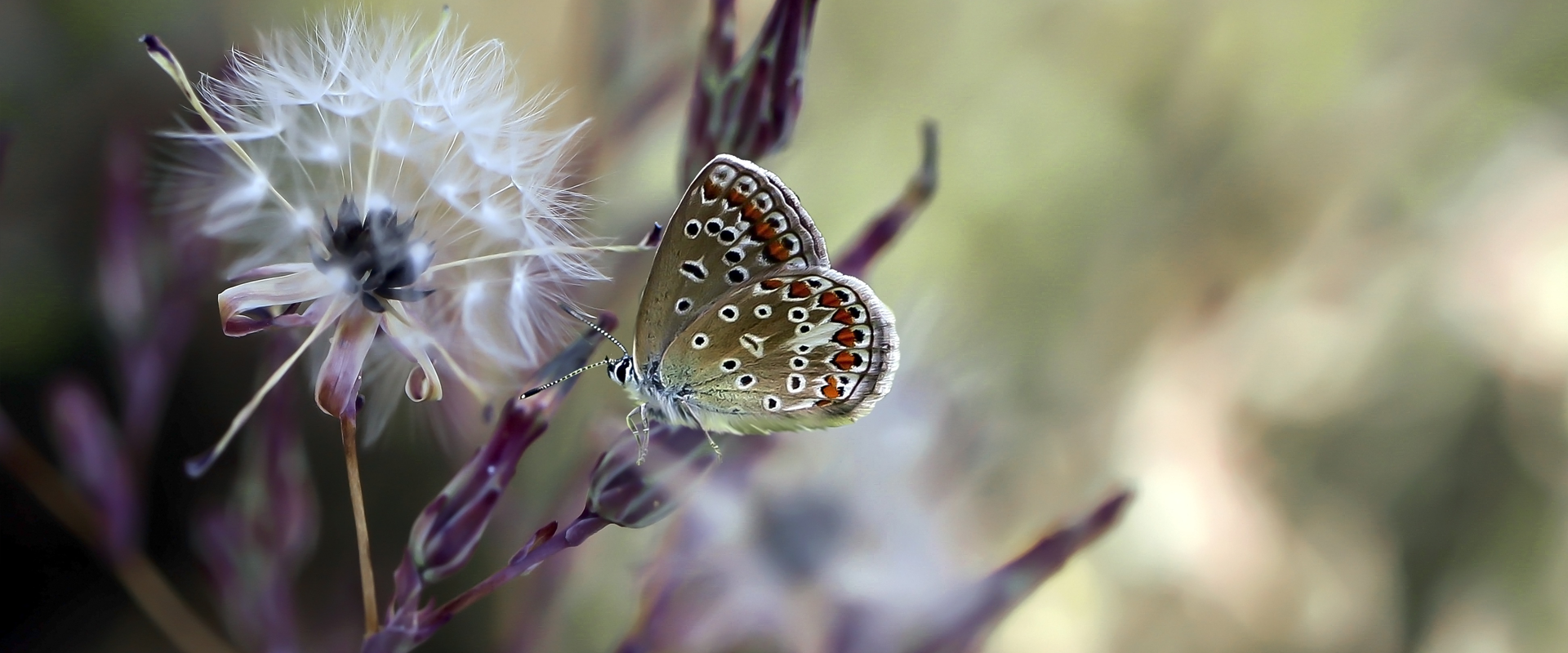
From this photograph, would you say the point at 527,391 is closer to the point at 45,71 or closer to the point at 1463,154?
the point at 45,71

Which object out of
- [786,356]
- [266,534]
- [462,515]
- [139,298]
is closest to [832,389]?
[786,356]

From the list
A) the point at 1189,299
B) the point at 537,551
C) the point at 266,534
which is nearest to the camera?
the point at 537,551

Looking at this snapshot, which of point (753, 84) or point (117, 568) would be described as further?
point (117, 568)

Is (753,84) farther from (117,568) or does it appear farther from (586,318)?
(117,568)

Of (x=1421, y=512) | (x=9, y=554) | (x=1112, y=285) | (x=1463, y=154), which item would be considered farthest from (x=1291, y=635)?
(x=9, y=554)

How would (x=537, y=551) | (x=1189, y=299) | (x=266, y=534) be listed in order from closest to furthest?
(x=537, y=551) → (x=266, y=534) → (x=1189, y=299)
